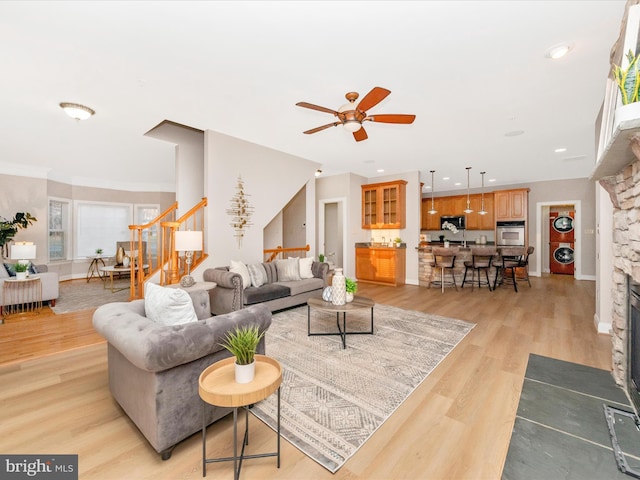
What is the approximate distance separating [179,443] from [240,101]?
10.8 ft

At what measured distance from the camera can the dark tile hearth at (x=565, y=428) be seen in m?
1.53

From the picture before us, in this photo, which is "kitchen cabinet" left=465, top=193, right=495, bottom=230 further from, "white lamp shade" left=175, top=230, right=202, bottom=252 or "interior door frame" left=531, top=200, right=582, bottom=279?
"white lamp shade" left=175, top=230, right=202, bottom=252

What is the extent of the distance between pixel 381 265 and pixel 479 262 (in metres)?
2.20

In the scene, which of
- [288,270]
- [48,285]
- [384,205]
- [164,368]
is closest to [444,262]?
[384,205]

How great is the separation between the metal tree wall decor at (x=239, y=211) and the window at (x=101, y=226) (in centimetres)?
567

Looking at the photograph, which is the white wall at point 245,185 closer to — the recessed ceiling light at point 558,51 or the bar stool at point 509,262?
the recessed ceiling light at point 558,51

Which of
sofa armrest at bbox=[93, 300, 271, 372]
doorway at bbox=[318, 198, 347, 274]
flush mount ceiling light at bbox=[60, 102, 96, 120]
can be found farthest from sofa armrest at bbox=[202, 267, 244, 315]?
doorway at bbox=[318, 198, 347, 274]

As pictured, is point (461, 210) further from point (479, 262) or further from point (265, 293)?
point (265, 293)

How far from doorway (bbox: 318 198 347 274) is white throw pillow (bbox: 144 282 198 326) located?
5.16 m

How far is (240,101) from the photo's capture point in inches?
130

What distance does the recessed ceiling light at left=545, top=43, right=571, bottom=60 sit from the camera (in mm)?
2277

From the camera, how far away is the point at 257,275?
4.37 metres

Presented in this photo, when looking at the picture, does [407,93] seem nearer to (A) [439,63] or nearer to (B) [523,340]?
(A) [439,63]

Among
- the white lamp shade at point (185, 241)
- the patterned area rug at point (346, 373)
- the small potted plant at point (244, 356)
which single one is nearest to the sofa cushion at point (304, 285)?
the patterned area rug at point (346, 373)
